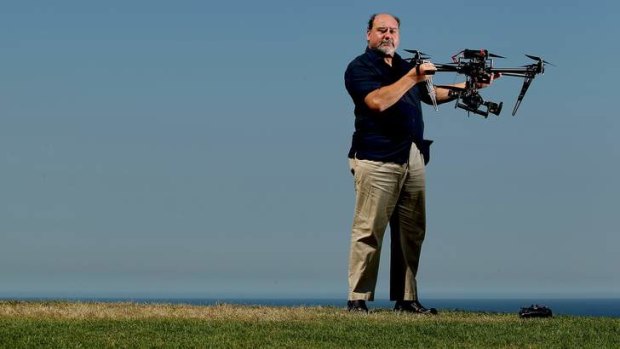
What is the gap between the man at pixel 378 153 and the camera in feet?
42.8

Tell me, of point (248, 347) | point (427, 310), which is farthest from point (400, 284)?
point (248, 347)

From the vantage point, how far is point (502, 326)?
11.4 m

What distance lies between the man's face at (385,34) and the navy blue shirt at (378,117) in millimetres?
115

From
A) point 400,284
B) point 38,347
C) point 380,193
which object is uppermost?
point 380,193

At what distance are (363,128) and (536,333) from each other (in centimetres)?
386

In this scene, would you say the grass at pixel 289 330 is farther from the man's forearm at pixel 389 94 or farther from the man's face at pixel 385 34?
the man's face at pixel 385 34

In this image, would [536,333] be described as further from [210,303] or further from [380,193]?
[210,303]

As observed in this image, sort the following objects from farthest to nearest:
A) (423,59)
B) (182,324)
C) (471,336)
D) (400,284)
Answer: (400,284) < (423,59) < (182,324) < (471,336)

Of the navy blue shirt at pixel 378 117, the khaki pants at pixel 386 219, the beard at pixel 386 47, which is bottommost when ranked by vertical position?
the khaki pants at pixel 386 219

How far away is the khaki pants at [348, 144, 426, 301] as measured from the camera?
13070mm

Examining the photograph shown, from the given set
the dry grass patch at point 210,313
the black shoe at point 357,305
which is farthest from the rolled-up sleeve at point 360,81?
the dry grass patch at point 210,313

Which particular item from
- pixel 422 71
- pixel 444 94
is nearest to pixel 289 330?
pixel 422 71

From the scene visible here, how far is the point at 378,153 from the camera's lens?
42.9 ft

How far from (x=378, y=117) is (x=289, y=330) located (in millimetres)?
3707
